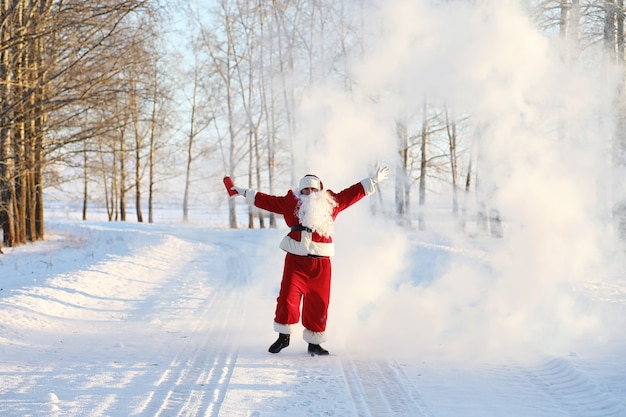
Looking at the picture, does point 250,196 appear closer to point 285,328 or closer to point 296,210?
point 296,210

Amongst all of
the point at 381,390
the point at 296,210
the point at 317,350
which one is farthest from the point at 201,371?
the point at 296,210

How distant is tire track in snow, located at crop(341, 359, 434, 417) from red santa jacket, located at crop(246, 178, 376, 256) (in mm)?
1340

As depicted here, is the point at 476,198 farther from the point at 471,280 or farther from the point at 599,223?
the point at 599,223

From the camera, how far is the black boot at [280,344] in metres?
6.25

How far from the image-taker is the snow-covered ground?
15.0ft

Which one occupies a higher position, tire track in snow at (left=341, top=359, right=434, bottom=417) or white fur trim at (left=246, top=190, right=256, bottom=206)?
white fur trim at (left=246, top=190, right=256, bottom=206)

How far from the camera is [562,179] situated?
7691 mm

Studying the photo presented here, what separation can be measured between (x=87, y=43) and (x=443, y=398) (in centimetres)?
879

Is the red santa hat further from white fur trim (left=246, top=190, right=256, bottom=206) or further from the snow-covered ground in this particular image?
the snow-covered ground

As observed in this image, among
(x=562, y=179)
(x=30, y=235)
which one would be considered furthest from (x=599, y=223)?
(x=30, y=235)

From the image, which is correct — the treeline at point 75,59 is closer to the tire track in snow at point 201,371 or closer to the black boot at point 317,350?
the tire track in snow at point 201,371

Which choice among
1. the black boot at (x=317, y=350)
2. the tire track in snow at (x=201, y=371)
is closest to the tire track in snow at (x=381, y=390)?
the black boot at (x=317, y=350)

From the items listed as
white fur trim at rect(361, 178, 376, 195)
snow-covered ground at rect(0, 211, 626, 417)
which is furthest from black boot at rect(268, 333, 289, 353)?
white fur trim at rect(361, 178, 376, 195)

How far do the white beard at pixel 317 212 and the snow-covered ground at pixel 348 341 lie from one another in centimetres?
141
